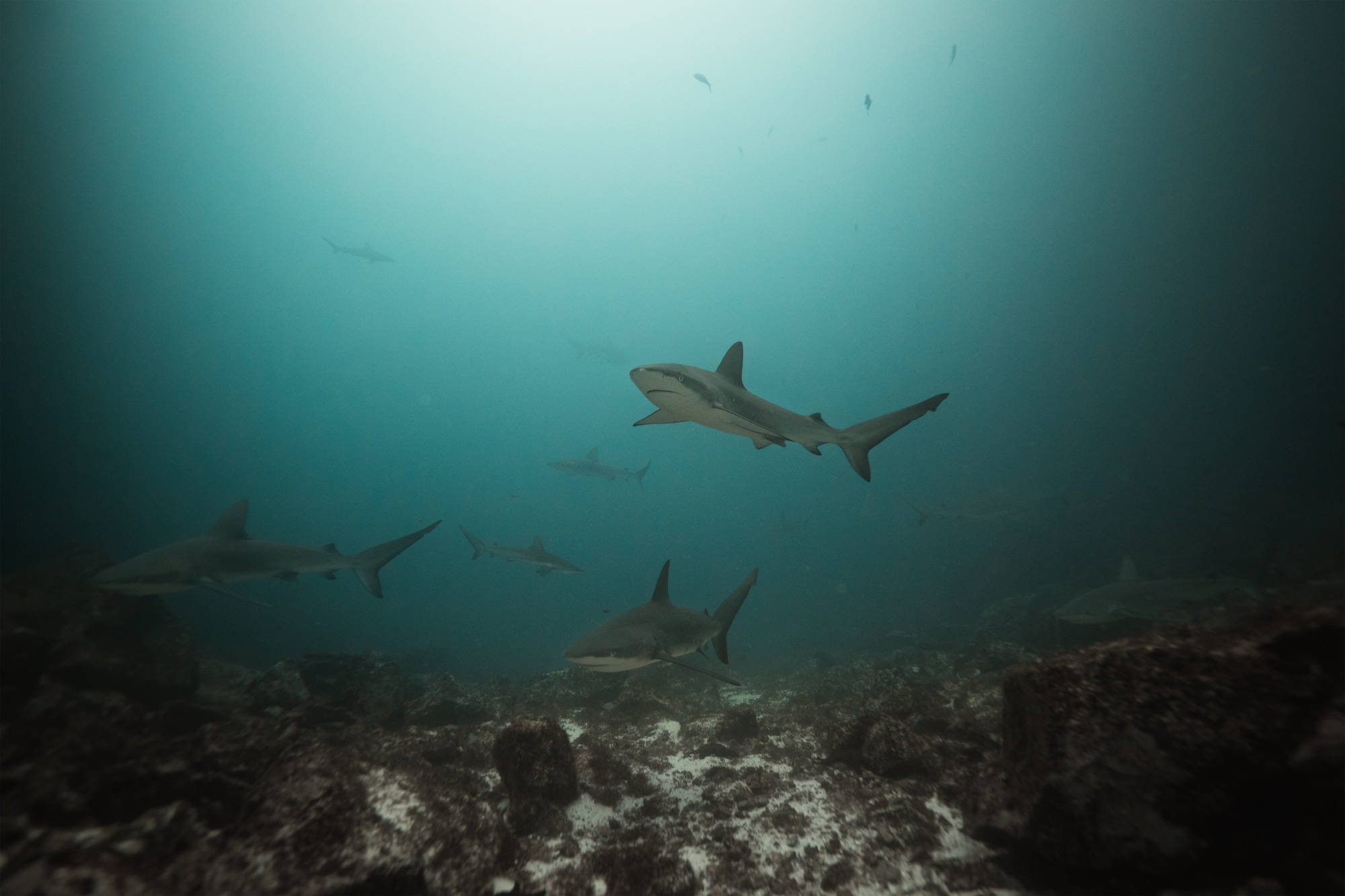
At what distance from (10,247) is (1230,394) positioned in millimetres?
76846

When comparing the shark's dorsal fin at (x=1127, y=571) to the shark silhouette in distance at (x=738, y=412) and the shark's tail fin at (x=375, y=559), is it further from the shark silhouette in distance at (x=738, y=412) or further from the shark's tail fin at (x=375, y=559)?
the shark's tail fin at (x=375, y=559)

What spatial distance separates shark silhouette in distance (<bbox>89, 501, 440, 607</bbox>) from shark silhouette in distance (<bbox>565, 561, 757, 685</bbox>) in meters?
3.45

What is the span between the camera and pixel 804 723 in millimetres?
6344

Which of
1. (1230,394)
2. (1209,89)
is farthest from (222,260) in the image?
(1230,394)

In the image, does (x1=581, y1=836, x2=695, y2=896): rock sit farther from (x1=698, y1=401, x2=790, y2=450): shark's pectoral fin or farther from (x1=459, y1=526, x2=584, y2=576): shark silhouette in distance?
(x1=459, y1=526, x2=584, y2=576): shark silhouette in distance

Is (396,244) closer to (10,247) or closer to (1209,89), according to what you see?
(10,247)

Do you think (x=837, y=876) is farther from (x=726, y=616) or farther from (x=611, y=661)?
(x=726, y=616)

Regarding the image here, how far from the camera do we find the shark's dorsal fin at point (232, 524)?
24.0 feet

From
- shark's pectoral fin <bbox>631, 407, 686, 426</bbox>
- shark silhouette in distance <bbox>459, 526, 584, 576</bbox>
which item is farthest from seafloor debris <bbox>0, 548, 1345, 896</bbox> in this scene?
shark silhouette in distance <bbox>459, 526, 584, 576</bbox>

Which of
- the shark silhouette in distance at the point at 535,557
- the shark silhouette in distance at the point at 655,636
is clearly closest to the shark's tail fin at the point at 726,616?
the shark silhouette in distance at the point at 655,636

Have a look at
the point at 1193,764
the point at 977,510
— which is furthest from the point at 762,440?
the point at 977,510

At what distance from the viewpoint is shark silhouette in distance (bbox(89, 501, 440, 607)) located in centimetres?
653

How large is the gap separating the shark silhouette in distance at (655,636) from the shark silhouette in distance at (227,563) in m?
3.45

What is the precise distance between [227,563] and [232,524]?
695 millimetres
